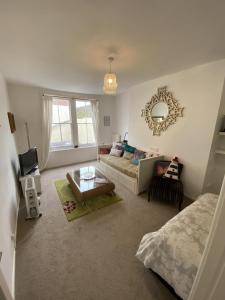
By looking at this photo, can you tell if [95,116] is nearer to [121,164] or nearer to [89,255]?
[121,164]

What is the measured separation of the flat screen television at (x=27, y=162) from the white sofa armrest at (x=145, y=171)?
7.30 ft

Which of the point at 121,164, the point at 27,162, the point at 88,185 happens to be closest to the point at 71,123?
the point at 27,162

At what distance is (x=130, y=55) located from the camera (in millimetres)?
1852

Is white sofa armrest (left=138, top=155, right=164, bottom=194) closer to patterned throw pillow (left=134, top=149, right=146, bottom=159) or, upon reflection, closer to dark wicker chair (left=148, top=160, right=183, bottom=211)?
dark wicker chair (left=148, top=160, right=183, bottom=211)

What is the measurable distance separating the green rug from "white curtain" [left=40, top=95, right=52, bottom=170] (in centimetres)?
144

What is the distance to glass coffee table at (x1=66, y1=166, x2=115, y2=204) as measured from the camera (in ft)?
7.32

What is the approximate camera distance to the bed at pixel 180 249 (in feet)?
3.31

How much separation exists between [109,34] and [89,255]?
2.52 metres

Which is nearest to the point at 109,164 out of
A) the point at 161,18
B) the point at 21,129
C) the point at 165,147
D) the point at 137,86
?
the point at 165,147

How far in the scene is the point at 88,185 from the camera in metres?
2.43

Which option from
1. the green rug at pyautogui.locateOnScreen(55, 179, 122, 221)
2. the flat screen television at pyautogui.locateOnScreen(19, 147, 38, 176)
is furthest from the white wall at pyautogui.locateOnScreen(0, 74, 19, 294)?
the green rug at pyautogui.locateOnScreen(55, 179, 122, 221)

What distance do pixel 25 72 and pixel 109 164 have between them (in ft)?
8.55

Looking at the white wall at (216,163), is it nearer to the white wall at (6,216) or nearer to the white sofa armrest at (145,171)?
the white sofa armrest at (145,171)

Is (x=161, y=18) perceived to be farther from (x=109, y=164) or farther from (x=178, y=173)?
(x=109, y=164)
